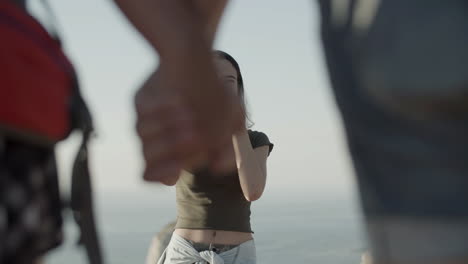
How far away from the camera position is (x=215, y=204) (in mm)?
3203

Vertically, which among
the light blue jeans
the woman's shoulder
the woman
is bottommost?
the light blue jeans

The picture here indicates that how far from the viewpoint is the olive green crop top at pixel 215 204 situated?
3188mm

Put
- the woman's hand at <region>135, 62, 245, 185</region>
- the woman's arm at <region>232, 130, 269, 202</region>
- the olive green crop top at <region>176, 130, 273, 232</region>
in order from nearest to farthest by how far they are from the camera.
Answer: the woman's hand at <region>135, 62, 245, 185</region> → the woman's arm at <region>232, 130, 269, 202</region> → the olive green crop top at <region>176, 130, 273, 232</region>

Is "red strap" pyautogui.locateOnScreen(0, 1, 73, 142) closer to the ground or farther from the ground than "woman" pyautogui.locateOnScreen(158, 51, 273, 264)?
farther from the ground

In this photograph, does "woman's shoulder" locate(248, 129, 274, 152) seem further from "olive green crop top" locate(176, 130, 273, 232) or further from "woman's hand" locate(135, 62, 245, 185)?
"woman's hand" locate(135, 62, 245, 185)

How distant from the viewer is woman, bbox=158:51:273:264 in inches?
123

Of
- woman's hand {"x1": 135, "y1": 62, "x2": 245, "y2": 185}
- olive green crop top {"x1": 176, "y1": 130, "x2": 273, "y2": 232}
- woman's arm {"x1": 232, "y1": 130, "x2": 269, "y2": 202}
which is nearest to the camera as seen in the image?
woman's hand {"x1": 135, "y1": 62, "x2": 245, "y2": 185}

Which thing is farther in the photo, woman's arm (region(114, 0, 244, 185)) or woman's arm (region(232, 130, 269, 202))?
woman's arm (region(232, 130, 269, 202))

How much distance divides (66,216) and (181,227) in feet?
6.99

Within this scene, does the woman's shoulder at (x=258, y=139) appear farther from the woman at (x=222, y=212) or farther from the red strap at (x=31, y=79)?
the red strap at (x=31, y=79)

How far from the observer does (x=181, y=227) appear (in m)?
3.28

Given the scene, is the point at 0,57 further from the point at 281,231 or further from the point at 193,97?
the point at 281,231

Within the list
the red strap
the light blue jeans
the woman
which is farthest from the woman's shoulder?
the red strap

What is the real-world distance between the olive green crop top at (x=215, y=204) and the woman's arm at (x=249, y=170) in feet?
0.26
